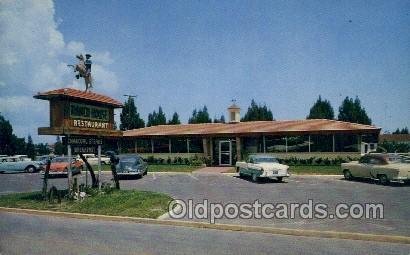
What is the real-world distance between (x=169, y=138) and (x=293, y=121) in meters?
11.0

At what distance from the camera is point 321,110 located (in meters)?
56.5

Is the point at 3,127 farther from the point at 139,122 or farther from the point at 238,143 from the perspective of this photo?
the point at 238,143

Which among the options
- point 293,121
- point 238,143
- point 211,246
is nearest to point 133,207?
point 211,246

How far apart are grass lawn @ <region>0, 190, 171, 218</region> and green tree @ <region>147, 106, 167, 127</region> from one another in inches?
1787

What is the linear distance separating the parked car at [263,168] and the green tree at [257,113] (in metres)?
34.4

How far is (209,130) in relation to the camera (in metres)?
33.8

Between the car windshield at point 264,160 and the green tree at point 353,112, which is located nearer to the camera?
the car windshield at point 264,160

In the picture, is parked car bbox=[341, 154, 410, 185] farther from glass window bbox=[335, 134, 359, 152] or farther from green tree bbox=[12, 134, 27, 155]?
green tree bbox=[12, 134, 27, 155]

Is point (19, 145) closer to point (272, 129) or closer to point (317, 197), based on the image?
point (272, 129)

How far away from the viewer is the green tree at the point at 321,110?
55.9 meters

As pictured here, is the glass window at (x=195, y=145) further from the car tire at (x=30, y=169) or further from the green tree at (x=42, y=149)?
the green tree at (x=42, y=149)

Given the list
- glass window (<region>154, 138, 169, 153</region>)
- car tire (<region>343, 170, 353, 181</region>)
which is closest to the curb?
car tire (<region>343, 170, 353, 181</region>)

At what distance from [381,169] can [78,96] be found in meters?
14.1

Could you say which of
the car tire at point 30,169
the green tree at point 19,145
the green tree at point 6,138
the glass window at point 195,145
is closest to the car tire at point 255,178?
the glass window at point 195,145
